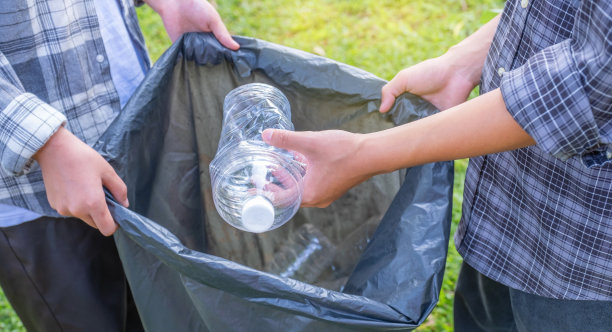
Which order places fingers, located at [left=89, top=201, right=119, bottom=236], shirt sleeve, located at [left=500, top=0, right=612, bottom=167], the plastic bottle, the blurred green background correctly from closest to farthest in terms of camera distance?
shirt sleeve, located at [left=500, top=0, right=612, bottom=167], fingers, located at [left=89, top=201, right=119, bottom=236], the plastic bottle, the blurred green background

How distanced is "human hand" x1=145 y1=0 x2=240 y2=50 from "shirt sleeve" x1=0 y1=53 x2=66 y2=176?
1.38ft

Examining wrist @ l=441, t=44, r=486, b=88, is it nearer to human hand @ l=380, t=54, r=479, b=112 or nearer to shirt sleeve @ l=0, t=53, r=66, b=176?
human hand @ l=380, t=54, r=479, b=112

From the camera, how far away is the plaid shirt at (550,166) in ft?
2.48

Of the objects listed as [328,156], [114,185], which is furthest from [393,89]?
[114,185]

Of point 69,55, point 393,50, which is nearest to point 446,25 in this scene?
point 393,50

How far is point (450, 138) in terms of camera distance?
2.94 ft

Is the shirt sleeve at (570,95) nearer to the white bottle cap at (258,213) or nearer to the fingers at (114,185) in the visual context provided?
the white bottle cap at (258,213)

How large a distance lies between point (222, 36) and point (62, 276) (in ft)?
2.01

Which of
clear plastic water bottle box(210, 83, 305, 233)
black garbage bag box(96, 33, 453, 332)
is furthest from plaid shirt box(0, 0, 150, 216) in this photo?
clear plastic water bottle box(210, 83, 305, 233)

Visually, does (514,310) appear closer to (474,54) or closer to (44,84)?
(474,54)

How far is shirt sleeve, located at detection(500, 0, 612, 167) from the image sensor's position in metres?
0.73

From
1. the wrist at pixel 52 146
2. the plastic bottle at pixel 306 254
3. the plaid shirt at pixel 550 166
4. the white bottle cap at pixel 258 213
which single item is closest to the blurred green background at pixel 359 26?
the plastic bottle at pixel 306 254

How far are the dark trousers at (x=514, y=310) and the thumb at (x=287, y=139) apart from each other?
495 millimetres

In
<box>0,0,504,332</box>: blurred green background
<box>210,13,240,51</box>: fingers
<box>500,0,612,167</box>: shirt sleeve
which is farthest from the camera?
<box>0,0,504,332</box>: blurred green background
